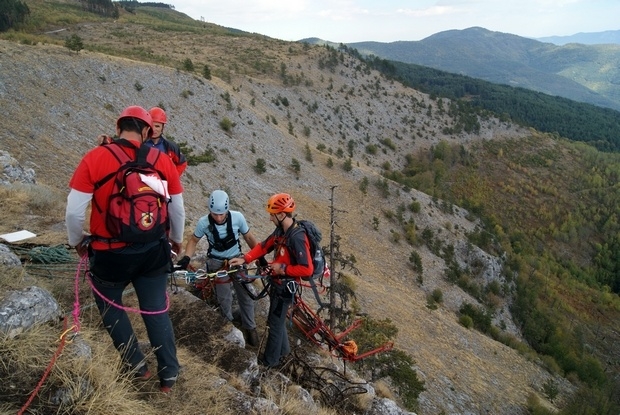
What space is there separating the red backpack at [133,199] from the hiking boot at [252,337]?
10.5ft

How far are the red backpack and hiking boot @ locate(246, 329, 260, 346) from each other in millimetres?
3214

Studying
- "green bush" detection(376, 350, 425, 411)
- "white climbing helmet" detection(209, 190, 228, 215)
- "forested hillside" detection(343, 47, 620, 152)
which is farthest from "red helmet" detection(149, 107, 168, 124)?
"forested hillside" detection(343, 47, 620, 152)

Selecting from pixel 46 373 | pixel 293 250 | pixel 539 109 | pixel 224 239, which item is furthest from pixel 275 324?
pixel 539 109

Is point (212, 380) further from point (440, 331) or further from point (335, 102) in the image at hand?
point (335, 102)

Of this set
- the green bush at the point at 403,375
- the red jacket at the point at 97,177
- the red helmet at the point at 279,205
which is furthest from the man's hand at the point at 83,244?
the green bush at the point at 403,375

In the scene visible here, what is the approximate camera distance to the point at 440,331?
17.6m

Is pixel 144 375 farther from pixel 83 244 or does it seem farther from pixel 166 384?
pixel 83 244

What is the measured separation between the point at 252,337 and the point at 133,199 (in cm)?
356

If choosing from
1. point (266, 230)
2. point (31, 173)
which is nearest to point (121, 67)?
point (266, 230)

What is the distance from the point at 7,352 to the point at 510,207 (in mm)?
53074

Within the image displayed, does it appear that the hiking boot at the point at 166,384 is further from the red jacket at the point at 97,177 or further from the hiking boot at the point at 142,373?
the red jacket at the point at 97,177

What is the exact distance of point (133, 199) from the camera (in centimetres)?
302

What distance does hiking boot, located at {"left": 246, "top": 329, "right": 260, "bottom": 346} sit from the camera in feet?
19.4

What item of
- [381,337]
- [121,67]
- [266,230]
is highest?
[121,67]
